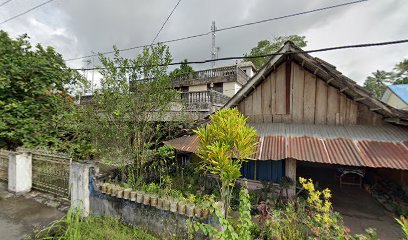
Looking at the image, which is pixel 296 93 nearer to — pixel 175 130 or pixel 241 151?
pixel 241 151

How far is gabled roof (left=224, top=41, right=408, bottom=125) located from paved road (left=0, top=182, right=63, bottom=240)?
26.3ft

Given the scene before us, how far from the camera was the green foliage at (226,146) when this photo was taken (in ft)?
13.1

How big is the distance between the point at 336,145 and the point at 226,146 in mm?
3622

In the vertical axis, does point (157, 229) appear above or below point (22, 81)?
below

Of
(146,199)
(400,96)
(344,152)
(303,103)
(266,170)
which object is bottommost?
(146,199)

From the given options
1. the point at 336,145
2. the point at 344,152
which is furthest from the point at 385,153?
the point at 336,145

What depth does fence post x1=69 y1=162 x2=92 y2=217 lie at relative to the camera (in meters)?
5.49

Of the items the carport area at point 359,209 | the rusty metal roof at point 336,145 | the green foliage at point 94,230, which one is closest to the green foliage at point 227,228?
the green foliage at point 94,230

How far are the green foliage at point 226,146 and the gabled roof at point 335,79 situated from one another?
3.04 meters

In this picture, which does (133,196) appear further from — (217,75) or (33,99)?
(217,75)

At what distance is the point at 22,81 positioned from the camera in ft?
26.1

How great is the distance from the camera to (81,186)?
5543 millimetres

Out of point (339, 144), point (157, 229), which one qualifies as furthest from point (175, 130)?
point (339, 144)

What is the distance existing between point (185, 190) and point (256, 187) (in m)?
2.52
